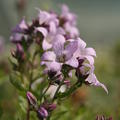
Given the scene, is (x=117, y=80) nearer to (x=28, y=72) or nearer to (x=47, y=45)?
(x=28, y=72)

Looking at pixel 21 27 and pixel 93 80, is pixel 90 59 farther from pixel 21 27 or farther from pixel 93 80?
pixel 21 27

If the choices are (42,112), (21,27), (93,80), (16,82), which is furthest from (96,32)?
(42,112)

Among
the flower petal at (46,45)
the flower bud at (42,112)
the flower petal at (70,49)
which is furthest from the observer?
the flower petal at (46,45)

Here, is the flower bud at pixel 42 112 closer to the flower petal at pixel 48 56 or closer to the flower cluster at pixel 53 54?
the flower cluster at pixel 53 54

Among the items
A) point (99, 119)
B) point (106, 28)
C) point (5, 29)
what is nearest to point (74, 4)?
point (106, 28)

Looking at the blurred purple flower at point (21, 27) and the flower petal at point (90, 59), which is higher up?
the blurred purple flower at point (21, 27)

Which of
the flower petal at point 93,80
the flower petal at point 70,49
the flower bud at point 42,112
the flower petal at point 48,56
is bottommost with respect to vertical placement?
the flower bud at point 42,112

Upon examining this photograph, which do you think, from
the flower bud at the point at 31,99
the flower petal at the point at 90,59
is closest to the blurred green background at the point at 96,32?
the flower bud at the point at 31,99

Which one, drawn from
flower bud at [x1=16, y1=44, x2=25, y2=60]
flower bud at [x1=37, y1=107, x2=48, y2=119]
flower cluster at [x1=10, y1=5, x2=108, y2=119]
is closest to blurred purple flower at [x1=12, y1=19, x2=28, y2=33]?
flower cluster at [x1=10, y1=5, x2=108, y2=119]
